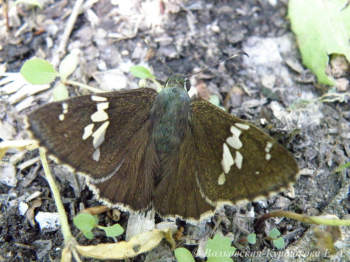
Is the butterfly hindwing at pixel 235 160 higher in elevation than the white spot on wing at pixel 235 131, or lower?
lower

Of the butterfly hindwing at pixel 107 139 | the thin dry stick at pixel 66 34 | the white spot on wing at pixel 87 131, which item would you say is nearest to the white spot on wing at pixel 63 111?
the butterfly hindwing at pixel 107 139

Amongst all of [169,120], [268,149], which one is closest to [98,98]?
[169,120]

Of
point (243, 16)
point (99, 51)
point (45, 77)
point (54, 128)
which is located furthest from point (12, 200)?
point (243, 16)

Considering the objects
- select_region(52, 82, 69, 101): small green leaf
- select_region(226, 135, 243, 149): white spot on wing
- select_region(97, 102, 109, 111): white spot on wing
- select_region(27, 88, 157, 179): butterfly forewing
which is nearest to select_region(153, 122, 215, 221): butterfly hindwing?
select_region(226, 135, 243, 149): white spot on wing

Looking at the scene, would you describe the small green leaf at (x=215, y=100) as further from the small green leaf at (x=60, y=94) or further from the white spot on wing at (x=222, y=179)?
the small green leaf at (x=60, y=94)

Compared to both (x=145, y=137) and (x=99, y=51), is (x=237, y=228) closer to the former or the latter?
(x=145, y=137)

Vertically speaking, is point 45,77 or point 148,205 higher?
point 45,77

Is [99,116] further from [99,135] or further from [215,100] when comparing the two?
[215,100]
